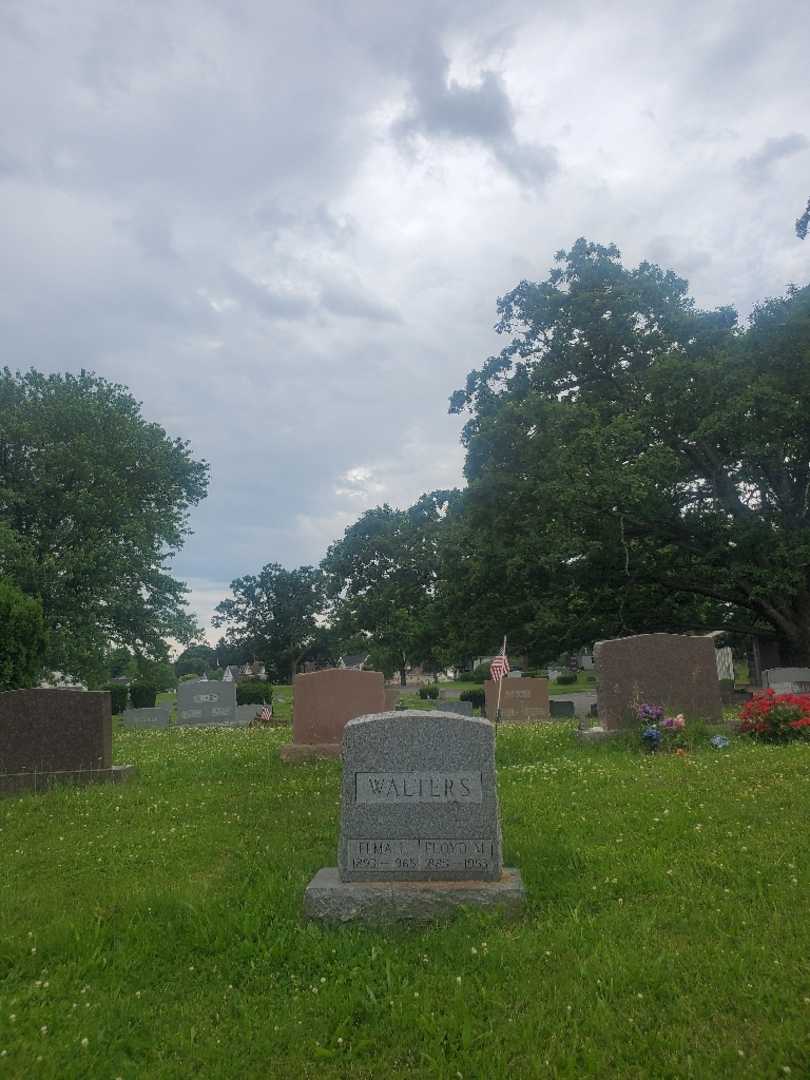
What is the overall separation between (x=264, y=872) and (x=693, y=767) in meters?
5.61

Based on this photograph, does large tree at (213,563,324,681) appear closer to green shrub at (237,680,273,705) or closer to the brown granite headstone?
green shrub at (237,680,273,705)

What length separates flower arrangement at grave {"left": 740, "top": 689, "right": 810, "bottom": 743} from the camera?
11422mm

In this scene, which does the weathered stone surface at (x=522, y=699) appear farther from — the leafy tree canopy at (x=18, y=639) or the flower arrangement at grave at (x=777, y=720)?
the leafy tree canopy at (x=18, y=639)

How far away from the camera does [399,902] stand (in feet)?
16.8

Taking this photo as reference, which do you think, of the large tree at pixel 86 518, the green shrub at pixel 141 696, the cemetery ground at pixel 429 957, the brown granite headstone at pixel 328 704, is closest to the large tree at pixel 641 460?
the brown granite headstone at pixel 328 704

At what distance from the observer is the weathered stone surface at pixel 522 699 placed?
2369cm

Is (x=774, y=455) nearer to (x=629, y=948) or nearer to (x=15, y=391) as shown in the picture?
(x=629, y=948)

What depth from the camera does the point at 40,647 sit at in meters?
13.2

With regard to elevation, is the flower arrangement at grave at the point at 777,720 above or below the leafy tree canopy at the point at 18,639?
below

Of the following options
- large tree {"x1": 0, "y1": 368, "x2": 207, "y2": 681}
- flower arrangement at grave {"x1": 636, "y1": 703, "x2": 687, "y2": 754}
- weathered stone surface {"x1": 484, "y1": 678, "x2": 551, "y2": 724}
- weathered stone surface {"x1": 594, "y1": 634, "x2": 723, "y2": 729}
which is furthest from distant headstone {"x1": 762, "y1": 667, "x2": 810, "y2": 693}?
large tree {"x1": 0, "y1": 368, "x2": 207, "y2": 681}

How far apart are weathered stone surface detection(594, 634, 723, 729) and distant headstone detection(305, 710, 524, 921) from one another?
24.5ft

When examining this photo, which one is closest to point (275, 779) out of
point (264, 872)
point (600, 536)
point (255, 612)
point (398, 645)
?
point (264, 872)

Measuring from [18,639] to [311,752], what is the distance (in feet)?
17.2

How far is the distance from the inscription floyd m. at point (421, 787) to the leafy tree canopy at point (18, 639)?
9.11 meters
